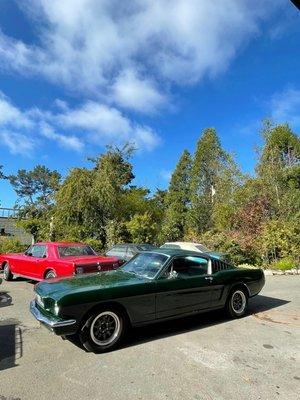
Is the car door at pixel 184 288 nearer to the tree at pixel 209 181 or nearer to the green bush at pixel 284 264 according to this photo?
the green bush at pixel 284 264

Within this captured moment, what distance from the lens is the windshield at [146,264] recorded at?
6582mm

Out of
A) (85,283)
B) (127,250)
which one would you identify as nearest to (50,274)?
(85,283)

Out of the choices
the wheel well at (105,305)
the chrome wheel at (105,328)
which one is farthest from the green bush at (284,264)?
the chrome wheel at (105,328)

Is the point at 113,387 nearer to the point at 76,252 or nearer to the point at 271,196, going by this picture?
the point at 76,252

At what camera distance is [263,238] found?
18.7 m

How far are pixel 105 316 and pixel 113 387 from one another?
1.40 m

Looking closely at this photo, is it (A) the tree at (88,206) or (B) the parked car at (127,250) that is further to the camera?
(A) the tree at (88,206)

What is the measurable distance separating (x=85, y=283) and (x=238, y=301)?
3.29 metres

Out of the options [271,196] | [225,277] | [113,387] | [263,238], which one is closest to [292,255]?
[263,238]

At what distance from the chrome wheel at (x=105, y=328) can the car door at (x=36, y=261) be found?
221 inches

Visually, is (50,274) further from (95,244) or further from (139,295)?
(95,244)

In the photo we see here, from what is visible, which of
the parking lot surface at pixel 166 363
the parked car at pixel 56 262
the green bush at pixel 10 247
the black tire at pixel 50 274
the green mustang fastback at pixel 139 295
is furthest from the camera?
the green bush at pixel 10 247

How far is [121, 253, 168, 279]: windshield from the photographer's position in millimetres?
6582

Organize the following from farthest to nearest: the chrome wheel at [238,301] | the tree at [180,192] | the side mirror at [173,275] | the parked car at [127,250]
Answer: the tree at [180,192] → the parked car at [127,250] → the chrome wheel at [238,301] → the side mirror at [173,275]
